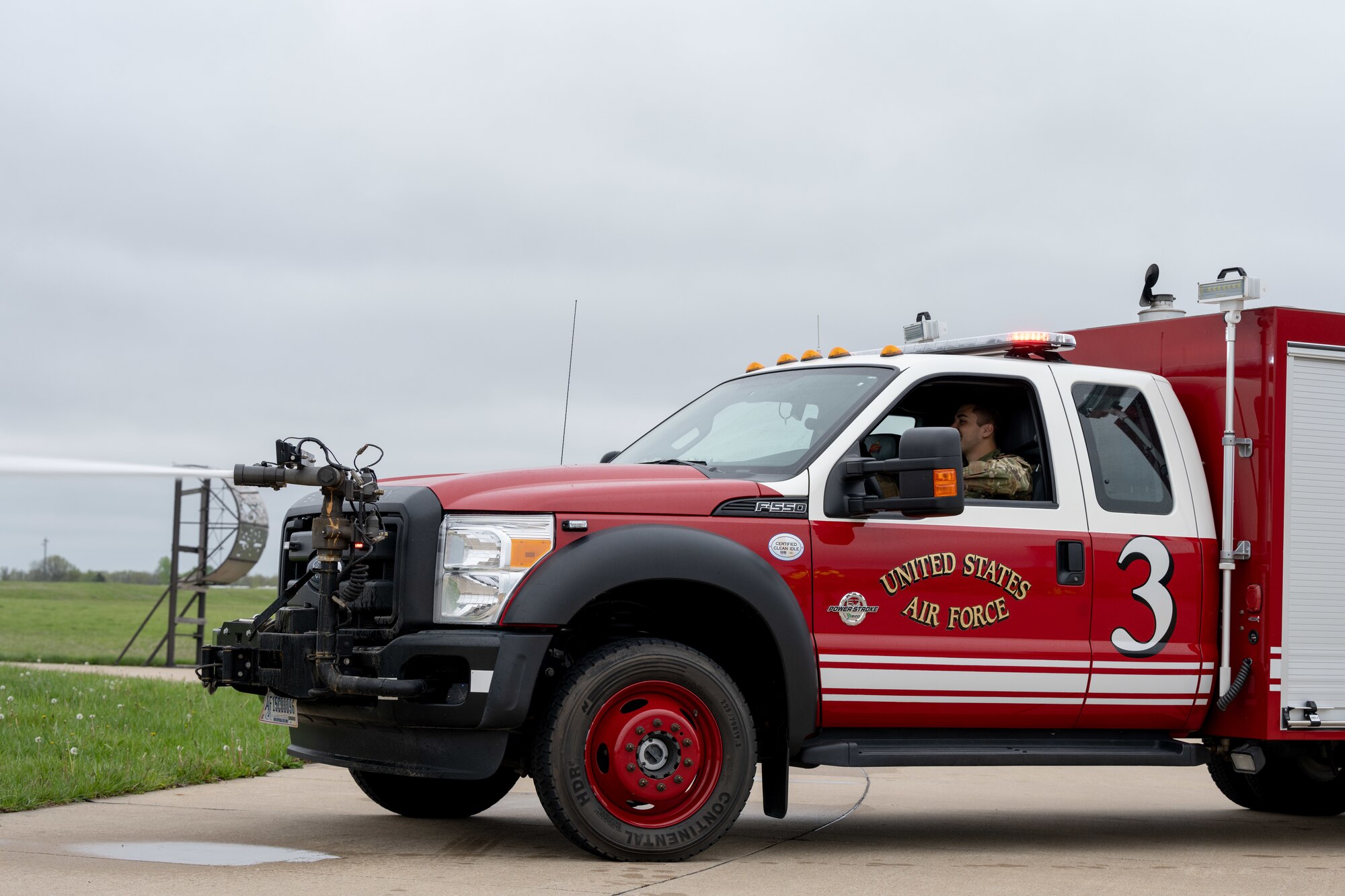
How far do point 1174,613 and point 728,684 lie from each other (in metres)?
2.30

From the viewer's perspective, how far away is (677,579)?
6457 millimetres

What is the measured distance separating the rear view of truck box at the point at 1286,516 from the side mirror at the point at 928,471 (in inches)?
68.7

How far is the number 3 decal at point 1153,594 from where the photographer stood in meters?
7.36

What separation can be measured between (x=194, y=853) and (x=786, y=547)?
8.91 ft

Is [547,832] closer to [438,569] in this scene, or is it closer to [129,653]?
[438,569]

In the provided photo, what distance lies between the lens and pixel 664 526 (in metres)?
6.51

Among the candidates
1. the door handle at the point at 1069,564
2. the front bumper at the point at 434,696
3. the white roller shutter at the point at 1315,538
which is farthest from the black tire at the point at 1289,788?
the front bumper at the point at 434,696

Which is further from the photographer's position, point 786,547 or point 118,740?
point 118,740

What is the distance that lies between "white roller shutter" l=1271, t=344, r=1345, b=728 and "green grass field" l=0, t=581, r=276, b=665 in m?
18.4

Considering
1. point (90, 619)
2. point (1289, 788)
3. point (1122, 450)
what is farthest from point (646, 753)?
point (90, 619)

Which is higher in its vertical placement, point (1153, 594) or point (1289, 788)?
point (1153, 594)

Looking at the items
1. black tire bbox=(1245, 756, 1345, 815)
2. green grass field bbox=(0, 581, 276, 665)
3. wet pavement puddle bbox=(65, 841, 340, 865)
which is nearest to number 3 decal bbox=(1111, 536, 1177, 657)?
black tire bbox=(1245, 756, 1345, 815)

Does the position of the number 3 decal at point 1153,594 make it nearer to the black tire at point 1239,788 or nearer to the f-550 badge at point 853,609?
the f-550 badge at point 853,609

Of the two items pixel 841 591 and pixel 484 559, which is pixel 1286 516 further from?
pixel 484 559
